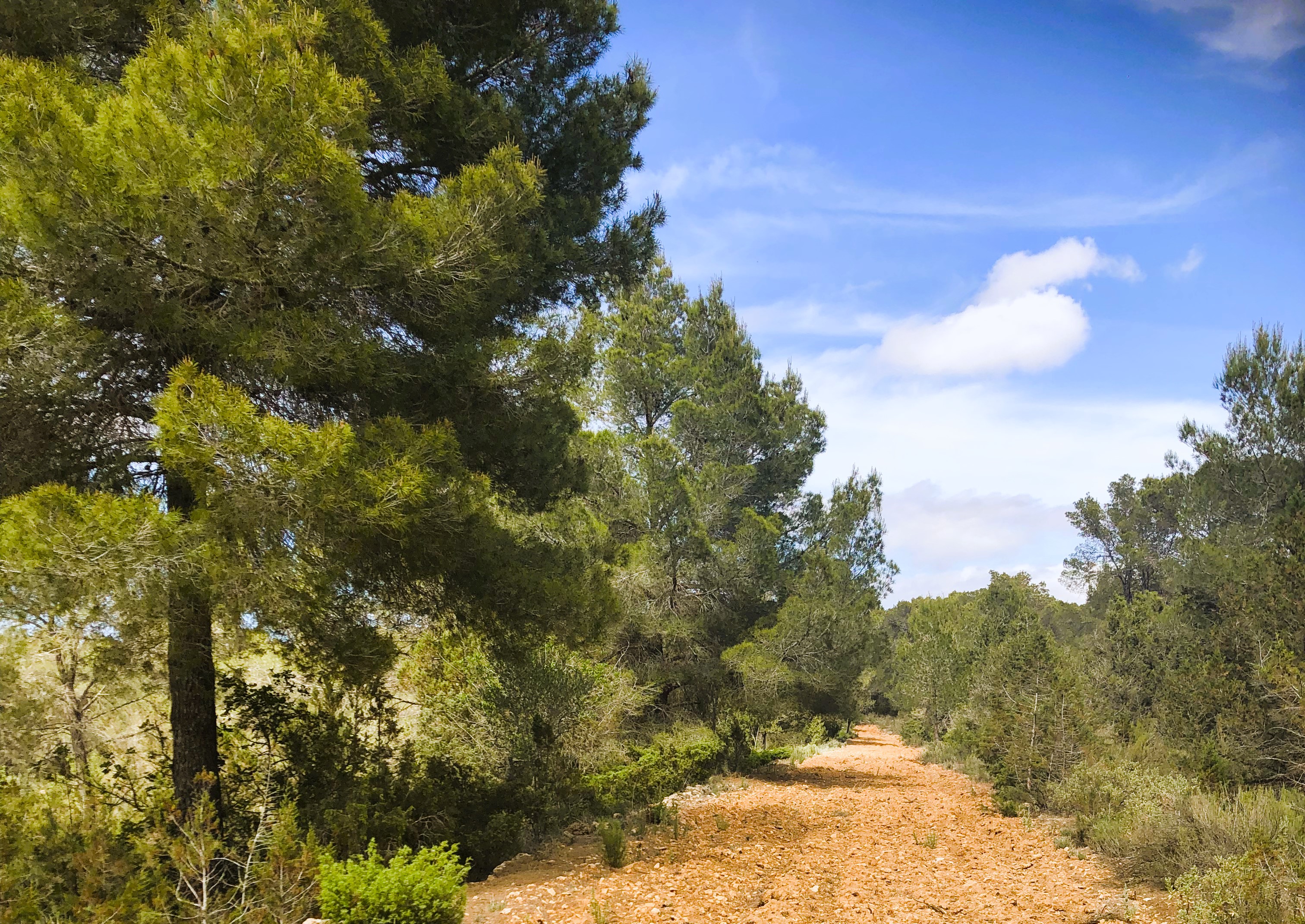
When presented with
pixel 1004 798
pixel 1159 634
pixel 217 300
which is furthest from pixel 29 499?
pixel 1159 634

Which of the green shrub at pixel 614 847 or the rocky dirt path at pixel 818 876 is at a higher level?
the green shrub at pixel 614 847

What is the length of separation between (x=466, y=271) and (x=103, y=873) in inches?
194

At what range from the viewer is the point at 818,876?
7.00 meters

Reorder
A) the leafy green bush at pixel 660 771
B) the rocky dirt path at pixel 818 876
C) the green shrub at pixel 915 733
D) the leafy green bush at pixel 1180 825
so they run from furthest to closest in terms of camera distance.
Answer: the green shrub at pixel 915 733, the leafy green bush at pixel 660 771, the leafy green bush at pixel 1180 825, the rocky dirt path at pixel 818 876

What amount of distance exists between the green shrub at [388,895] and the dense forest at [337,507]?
0.02 metres

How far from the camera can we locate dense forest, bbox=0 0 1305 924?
4.77 m

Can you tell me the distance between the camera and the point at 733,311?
1992 centimetres

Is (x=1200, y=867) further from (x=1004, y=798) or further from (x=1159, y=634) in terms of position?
(x=1159, y=634)

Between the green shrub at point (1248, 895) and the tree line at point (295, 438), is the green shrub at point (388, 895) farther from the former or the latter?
the green shrub at point (1248, 895)

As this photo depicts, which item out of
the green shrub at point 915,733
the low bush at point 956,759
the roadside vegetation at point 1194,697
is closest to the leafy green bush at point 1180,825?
the roadside vegetation at point 1194,697

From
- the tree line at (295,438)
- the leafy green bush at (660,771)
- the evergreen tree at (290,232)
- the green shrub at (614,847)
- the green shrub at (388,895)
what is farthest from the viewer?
the leafy green bush at (660,771)

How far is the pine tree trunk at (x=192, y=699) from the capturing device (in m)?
5.55

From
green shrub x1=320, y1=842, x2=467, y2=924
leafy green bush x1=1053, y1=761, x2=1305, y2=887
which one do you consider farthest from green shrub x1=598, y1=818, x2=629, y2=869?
leafy green bush x1=1053, y1=761, x2=1305, y2=887

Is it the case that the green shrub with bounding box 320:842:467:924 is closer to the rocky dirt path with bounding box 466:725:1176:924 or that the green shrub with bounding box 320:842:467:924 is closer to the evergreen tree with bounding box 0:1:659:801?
the rocky dirt path with bounding box 466:725:1176:924
